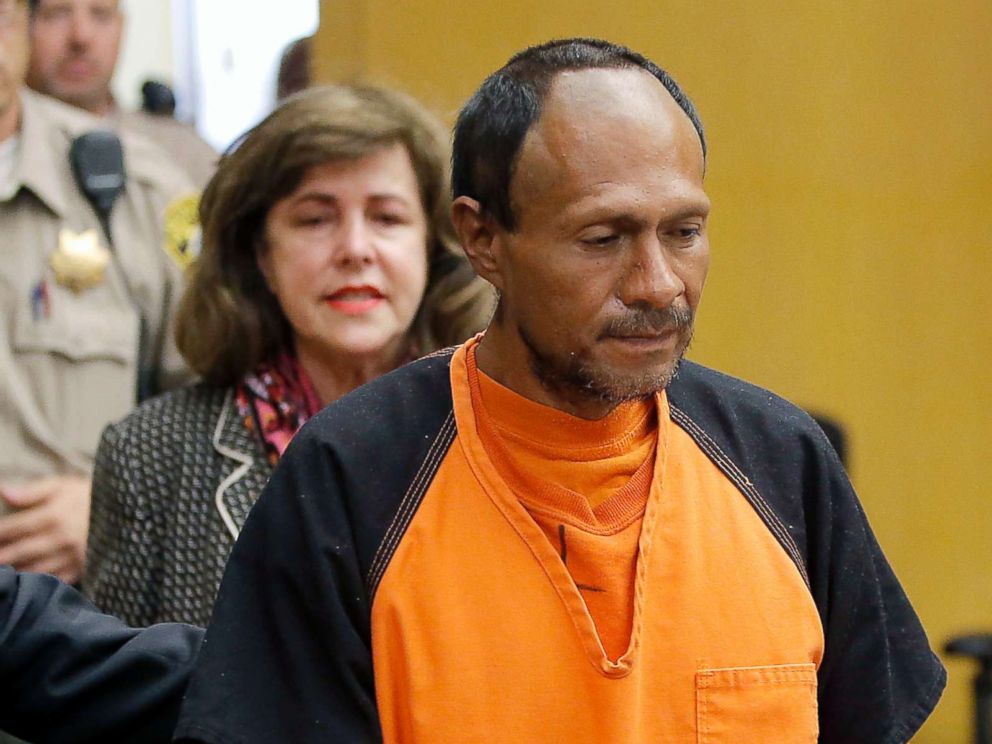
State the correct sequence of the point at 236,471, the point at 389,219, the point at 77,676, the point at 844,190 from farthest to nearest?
the point at 844,190, the point at 389,219, the point at 236,471, the point at 77,676

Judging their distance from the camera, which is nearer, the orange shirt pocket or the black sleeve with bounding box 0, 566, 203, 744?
the orange shirt pocket

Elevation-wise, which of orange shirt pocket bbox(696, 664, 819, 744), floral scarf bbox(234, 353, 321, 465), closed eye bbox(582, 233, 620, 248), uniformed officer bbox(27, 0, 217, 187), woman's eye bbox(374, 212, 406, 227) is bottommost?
orange shirt pocket bbox(696, 664, 819, 744)

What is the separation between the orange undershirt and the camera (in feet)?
5.21

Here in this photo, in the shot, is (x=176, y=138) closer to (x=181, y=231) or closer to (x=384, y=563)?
(x=181, y=231)

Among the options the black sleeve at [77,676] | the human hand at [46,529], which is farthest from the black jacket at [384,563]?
the human hand at [46,529]

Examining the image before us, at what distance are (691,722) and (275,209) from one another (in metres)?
1.33

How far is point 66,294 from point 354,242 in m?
0.80

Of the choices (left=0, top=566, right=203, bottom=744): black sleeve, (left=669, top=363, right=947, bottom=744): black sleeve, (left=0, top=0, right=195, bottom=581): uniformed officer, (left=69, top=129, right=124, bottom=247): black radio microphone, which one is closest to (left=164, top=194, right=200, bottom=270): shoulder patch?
(left=0, top=0, right=195, bottom=581): uniformed officer

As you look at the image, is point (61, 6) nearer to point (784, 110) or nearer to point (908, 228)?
point (784, 110)

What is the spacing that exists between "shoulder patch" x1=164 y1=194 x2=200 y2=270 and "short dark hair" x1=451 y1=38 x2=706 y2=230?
1.57 meters

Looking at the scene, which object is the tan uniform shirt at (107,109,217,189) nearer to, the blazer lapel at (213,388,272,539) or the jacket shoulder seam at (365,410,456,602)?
the blazer lapel at (213,388,272,539)

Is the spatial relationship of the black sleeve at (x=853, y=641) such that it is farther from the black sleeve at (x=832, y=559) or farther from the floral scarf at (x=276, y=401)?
the floral scarf at (x=276, y=401)

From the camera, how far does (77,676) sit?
1.88 m

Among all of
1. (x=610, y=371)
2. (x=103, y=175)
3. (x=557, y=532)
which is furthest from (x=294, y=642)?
(x=103, y=175)
